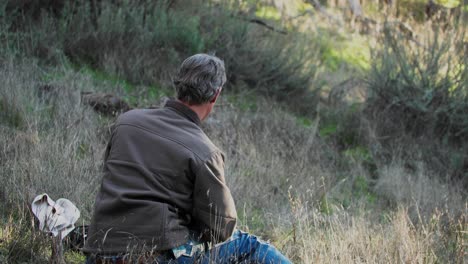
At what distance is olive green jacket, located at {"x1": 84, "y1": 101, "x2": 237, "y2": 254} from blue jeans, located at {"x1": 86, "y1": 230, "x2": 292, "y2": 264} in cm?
11

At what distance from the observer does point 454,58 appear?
26.3 ft

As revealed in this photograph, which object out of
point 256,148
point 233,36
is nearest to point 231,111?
point 256,148

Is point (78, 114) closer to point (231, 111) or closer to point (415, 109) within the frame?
point (231, 111)

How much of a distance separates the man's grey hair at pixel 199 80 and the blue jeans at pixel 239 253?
2.34ft

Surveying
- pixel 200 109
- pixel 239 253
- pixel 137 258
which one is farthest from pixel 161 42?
pixel 137 258

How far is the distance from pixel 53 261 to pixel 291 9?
8973mm

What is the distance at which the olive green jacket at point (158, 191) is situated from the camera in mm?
2791

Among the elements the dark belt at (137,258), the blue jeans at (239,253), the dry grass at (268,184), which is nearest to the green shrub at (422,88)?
the dry grass at (268,184)

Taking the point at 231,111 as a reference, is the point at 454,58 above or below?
above

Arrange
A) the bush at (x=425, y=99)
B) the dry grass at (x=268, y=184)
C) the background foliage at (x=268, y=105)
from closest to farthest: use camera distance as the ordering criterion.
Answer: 1. the dry grass at (x=268, y=184)
2. the background foliage at (x=268, y=105)
3. the bush at (x=425, y=99)

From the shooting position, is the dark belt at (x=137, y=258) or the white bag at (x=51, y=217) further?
the white bag at (x=51, y=217)

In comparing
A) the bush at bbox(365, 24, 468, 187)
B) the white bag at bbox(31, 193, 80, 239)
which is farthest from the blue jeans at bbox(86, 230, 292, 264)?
the bush at bbox(365, 24, 468, 187)

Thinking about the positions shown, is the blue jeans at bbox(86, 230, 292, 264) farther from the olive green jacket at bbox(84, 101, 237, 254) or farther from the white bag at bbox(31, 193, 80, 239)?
the white bag at bbox(31, 193, 80, 239)

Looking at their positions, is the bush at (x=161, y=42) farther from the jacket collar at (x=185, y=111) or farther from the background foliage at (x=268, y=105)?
the jacket collar at (x=185, y=111)
